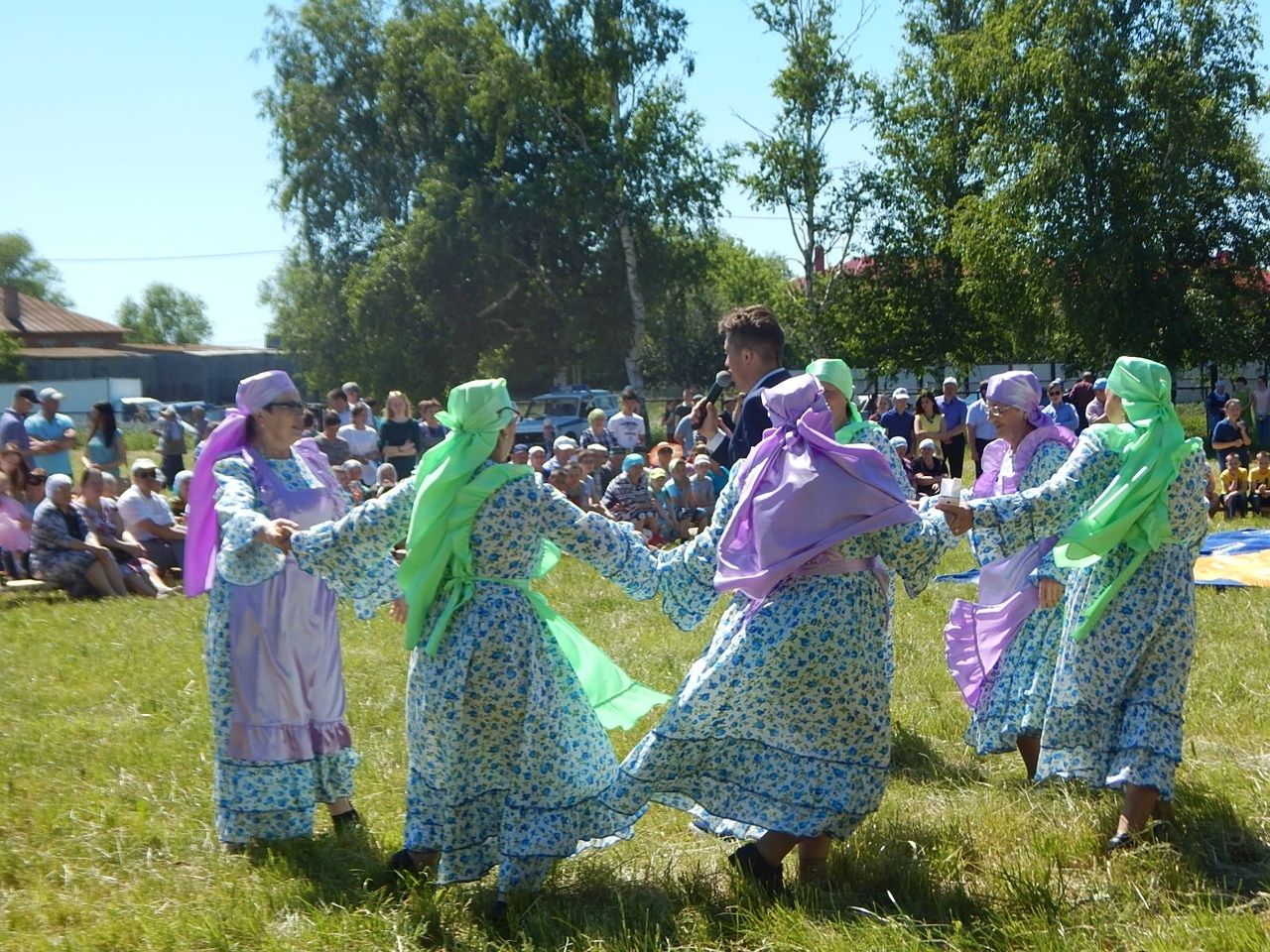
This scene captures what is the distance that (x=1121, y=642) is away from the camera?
4590 mm

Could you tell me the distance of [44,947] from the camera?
166 inches

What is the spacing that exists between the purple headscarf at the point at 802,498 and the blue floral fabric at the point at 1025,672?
1.31 meters

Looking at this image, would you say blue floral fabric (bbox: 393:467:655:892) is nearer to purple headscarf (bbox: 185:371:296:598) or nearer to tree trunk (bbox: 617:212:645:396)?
purple headscarf (bbox: 185:371:296:598)

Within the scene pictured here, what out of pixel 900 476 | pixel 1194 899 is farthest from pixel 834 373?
pixel 1194 899

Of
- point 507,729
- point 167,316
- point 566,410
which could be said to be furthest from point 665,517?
point 167,316

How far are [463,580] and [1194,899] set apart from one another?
8.04ft

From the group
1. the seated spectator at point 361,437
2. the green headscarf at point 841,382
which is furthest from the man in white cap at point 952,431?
the green headscarf at point 841,382

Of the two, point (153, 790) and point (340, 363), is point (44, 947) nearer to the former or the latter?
point (153, 790)

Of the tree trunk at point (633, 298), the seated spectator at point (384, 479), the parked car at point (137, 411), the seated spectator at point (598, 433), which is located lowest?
the seated spectator at point (384, 479)

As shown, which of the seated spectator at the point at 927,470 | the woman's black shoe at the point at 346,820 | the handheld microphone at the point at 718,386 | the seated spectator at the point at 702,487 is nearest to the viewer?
the woman's black shoe at the point at 346,820

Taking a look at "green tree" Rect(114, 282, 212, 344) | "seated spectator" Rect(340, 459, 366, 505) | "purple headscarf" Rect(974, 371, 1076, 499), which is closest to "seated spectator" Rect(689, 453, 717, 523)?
"seated spectator" Rect(340, 459, 366, 505)

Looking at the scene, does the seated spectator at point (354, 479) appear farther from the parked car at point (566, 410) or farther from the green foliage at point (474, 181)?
the green foliage at point (474, 181)

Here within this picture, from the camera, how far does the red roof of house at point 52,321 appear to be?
66.9 m

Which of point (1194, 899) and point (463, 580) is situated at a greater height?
point (463, 580)
